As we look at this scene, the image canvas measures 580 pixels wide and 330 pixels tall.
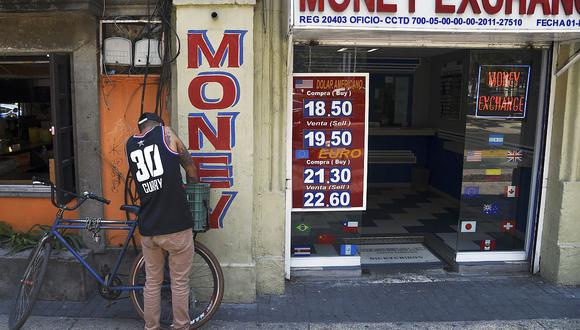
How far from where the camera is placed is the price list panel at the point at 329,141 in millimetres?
5043

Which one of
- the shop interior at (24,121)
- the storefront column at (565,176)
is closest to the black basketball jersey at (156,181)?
the shop interior at (24,121)

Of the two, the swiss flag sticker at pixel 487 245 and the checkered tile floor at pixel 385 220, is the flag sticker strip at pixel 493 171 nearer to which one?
the swiss flag sticker at pixel 487 245

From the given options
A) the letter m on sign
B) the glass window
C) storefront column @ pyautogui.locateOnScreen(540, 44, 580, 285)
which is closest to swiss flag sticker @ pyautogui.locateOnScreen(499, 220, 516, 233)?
storefront column @ pyautogui.locateOnScreen(540, 44, 580, 285)

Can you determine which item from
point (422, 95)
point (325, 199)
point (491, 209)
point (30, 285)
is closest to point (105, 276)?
point (30, 285)

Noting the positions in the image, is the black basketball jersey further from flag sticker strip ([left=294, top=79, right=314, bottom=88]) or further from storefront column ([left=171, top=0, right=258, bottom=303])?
flag sticker strip ([left=294, top=79, right=314, bottom=88])

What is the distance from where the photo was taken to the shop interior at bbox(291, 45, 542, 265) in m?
5.30

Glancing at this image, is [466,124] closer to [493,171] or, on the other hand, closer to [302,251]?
[493,171]

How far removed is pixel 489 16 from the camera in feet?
13.5

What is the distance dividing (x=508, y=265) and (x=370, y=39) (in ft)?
10.1

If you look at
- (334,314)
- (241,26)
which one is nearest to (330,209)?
(334,314)

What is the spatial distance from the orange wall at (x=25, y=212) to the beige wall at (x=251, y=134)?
1773 mm

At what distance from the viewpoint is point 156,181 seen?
12.0 feet

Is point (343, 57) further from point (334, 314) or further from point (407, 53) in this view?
point (407, 53)

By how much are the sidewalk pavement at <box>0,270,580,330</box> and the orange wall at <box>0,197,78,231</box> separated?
0.84 meters
